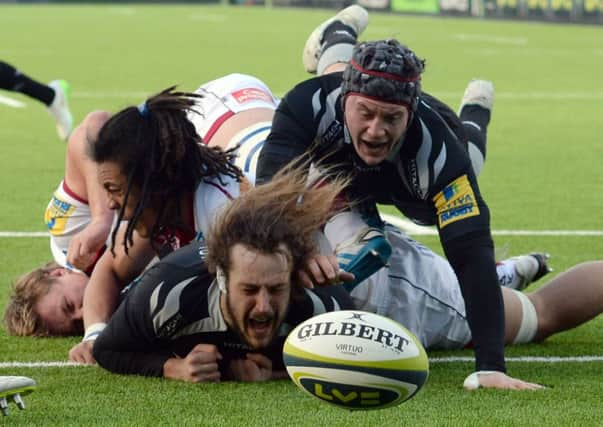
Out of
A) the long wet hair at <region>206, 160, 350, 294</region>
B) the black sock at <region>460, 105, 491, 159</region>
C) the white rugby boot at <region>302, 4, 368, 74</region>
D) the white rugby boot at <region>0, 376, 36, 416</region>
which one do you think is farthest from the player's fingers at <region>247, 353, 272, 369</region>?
the white rugby boot at <region>302, 4, 368, 74</region>

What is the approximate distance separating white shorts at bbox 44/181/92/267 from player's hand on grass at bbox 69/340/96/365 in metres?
1.37

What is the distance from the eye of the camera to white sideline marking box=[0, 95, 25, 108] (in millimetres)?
17406

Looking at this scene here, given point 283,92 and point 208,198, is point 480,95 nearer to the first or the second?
point 208,198

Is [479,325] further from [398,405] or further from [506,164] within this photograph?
[506,164]

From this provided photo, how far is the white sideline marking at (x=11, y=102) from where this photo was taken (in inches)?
685

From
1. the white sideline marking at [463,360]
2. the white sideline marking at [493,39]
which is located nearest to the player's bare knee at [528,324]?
the white sideline marking at [463,360]

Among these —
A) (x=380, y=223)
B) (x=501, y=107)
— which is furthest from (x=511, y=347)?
(x=501, y=107)

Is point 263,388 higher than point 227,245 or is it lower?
lower

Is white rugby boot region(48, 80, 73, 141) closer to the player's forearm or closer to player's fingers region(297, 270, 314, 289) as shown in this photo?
the player's forearm

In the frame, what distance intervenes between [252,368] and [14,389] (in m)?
1.08

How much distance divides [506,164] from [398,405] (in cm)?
765

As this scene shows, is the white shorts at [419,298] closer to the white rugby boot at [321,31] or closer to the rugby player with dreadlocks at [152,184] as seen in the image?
the rugby player with dreadlocks at [152,184]

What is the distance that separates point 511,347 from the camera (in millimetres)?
6430

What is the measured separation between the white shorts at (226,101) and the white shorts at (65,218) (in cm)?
76
